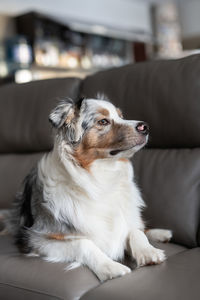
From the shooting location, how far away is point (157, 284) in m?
1.30

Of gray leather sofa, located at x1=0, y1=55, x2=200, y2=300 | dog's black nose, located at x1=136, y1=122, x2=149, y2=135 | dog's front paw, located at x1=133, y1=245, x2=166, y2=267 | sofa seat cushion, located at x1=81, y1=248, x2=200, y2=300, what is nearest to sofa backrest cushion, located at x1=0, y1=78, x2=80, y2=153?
gray leather sofa, located at x1=0, y1=55, x2=200, y2=300

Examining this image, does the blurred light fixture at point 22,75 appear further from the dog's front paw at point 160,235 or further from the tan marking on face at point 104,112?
the dog's front paw at point 160,235

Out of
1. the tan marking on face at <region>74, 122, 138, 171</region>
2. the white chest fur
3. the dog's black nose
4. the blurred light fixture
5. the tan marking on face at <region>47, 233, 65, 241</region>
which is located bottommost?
the tan marking on face at <region>47, 233, 65, 241</region>

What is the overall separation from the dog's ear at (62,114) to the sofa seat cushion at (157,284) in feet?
2.21

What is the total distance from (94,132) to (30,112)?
38.2 inches

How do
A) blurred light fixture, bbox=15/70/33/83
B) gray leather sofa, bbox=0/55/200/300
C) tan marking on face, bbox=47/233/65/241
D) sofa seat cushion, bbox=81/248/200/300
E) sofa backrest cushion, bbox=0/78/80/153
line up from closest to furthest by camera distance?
sofa seat cushion, bbox=81/248/200/300 → gray leather sofa, bbox=0/55/200/300 → tan marking on face, bbox=47/233/65/241 → sofa backrest cushion, bbox=0/78/80/153 → blurred light fixture, bbox=15/70/33/83

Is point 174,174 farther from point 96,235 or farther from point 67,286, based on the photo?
point 67,286

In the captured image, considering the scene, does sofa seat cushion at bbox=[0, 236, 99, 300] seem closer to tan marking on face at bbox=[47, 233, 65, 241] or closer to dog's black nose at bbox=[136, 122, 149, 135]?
tan marking on face at bbox=[47, 233, 65, 241]

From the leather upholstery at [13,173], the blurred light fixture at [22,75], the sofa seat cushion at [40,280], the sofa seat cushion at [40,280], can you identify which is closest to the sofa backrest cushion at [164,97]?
the sofa seat cushion at [40,280]

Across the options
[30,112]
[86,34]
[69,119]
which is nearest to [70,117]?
[69,119]

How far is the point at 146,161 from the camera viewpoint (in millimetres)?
2068

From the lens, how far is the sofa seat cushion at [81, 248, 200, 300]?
4.04 ft

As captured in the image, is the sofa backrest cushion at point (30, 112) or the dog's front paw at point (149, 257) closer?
the dog's front paw at point (149, 257)

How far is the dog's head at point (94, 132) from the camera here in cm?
168
